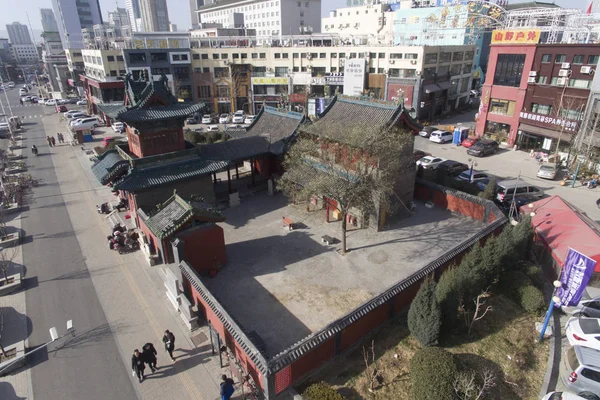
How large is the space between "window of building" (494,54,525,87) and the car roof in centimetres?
4077

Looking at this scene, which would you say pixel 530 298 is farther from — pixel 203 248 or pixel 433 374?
pixel 203 248

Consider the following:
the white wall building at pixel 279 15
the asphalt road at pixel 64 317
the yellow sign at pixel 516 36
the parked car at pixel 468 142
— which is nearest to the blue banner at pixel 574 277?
the asphalt road at pixel 64 317

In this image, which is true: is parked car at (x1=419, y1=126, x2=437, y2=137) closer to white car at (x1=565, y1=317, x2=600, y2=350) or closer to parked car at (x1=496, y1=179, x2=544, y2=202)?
parked car at (x1=496, y1=179, x2=544, y2=202)

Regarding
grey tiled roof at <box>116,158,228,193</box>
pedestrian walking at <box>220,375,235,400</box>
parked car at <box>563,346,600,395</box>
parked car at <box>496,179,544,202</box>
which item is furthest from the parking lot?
pedestrian walking at <box>220,375,235,400</box>

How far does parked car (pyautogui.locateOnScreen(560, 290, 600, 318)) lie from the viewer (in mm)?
17703

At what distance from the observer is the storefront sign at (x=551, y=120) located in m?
40.8

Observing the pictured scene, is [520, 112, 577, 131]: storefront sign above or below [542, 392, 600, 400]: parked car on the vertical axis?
above

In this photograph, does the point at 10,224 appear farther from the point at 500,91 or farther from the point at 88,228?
the point at 500,91

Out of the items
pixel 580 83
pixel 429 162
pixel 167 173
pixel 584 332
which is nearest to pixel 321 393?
pixel 584 332

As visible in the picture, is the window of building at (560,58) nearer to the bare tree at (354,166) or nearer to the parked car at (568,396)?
the bare tree at (354,166)

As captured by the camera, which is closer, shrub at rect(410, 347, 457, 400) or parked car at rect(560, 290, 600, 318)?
shrub at rect(410, 347, 457, 400)

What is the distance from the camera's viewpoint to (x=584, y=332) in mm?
15977

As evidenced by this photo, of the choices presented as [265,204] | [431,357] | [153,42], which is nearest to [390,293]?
[431,357]

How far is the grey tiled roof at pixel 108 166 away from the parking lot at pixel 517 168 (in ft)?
106
